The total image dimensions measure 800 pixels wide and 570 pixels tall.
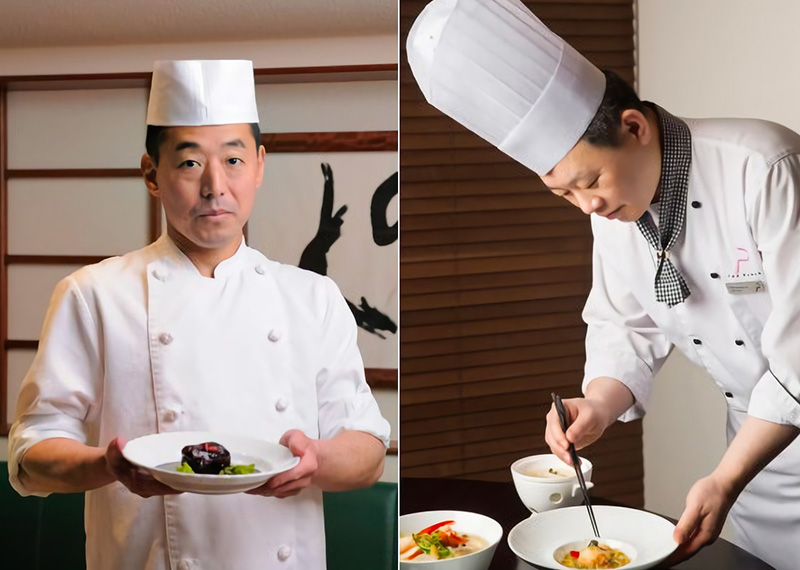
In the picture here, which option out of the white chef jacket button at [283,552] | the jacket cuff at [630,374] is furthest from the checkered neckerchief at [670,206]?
the white chef jacket button at [283,552]

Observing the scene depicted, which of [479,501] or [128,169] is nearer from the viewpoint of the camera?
[128,169]

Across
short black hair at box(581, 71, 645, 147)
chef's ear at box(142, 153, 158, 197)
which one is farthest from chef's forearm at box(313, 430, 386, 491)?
A: short black hair at box(581, 71, 645, 147)

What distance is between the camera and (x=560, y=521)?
1.33 m

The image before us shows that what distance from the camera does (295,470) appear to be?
1278 mm

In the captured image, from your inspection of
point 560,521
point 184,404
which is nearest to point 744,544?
point 560,521

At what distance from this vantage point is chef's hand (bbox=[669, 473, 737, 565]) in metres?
1.27

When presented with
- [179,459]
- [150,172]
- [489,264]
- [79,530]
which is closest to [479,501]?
[489,264]

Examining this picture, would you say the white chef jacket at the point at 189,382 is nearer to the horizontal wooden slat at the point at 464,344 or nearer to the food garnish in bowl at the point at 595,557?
the horizontal wooden slat at the point at 464,344

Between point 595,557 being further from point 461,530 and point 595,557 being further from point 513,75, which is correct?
point 513,75

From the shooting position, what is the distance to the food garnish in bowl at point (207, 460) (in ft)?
4.03

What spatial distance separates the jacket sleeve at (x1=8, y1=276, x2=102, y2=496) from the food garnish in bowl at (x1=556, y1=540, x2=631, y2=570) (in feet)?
2.34

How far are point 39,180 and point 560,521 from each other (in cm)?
93

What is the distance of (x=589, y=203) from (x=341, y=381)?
446mm

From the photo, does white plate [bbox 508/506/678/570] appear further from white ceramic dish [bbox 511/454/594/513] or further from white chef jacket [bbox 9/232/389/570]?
white chef jacket [bbox 9/232/389/570]
